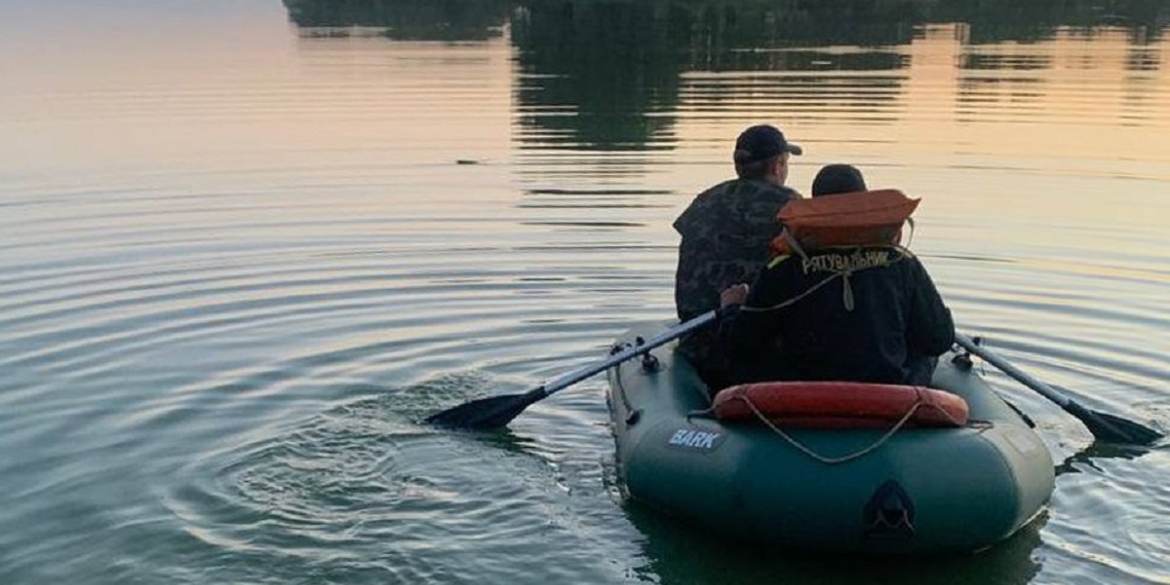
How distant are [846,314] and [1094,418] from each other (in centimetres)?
221

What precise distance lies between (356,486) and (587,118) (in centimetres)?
1872

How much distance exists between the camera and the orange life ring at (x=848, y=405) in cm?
630

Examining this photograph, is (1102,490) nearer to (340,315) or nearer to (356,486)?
(356,486)

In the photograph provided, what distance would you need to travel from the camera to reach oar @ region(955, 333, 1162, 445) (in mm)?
8117

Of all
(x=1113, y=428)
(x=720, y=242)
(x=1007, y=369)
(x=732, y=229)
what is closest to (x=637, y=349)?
(x=720, y=242)

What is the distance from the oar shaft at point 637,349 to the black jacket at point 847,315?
804 millimetres

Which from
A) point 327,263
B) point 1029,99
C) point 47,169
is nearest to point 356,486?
point 327,263

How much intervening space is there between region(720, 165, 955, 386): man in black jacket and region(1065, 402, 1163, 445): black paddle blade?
5.22 feet

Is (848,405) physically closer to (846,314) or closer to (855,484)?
(855,484)

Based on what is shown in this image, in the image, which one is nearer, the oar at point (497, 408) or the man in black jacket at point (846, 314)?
the man in black jacket at point (846, 314)

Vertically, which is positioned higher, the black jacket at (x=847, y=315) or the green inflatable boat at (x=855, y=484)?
the black jacket at (x=847, y=315)

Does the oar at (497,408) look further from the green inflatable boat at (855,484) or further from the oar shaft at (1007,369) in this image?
the oar shaft at (1007,369)

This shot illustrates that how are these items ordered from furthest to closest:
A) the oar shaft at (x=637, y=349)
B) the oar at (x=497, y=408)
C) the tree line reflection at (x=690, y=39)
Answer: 1. the tree line reflection at (x=690, y=39)
2. the oar at (x=497, y=408)
3. the oar shaft at (x=637, y=349)

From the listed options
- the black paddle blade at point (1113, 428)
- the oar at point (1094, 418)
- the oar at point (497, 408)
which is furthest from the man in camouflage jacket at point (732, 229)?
the black paddle blade at point (1113, 428)
